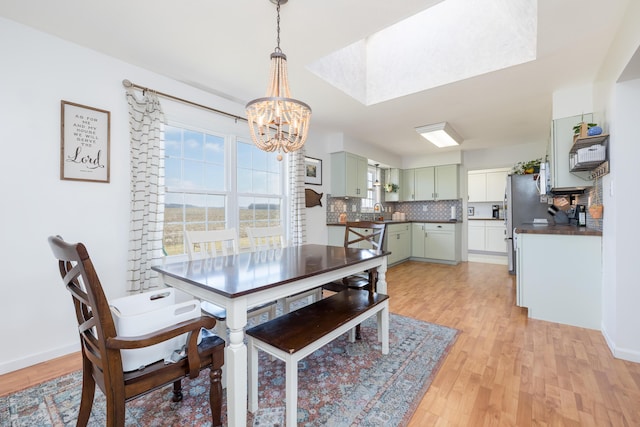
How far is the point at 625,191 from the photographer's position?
195cm

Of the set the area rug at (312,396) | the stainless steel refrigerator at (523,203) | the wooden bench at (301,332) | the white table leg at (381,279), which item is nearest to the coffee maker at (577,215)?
the stainless steel refrigerator at (523,203)

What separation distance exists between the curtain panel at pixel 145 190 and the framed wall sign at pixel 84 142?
0.19 m

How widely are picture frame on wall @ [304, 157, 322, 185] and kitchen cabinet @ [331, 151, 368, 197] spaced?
0.26m

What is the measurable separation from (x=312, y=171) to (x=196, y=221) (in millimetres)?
1982

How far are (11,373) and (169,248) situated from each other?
1.27 m

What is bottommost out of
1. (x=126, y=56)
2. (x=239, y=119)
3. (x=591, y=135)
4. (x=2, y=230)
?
(x=2, y=230)

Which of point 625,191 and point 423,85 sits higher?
point 423,85

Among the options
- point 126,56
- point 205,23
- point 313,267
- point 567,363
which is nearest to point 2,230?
point 126,56

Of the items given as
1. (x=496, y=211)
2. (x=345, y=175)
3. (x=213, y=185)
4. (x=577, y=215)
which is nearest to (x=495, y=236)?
(x=496, y=211)

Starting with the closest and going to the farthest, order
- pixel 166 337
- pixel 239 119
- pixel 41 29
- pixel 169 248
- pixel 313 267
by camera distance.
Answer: pixel 166 337 < pixel 313 267 < pixel 41 29 < pixel 169 248 < pixel 239 119

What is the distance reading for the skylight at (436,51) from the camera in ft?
7.55

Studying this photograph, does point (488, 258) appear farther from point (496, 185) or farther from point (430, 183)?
point (430, 183)

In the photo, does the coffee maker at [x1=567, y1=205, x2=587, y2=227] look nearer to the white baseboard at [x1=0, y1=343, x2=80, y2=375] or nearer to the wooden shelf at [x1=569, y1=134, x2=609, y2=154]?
the wooden shelf at [x1=569, y1=134, x2=609, y2=154]

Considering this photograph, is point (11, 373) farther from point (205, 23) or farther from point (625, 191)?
point (625, 191)
